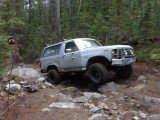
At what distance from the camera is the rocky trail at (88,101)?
8953 millimetres

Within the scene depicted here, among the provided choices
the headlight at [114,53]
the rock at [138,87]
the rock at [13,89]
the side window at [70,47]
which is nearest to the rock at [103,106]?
the rock at [138,87]

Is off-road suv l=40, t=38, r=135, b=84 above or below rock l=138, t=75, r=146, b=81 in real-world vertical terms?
above

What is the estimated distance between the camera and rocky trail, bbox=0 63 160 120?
29.4 feet

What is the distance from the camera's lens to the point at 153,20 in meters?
19.1

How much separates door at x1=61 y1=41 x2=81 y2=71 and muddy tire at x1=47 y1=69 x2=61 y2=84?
22.8 inches

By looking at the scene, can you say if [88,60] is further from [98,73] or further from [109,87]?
[109,87]

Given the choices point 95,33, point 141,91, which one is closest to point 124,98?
point 141,91

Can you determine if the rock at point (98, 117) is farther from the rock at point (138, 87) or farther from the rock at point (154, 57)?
Result: the rock at point (154, 57)

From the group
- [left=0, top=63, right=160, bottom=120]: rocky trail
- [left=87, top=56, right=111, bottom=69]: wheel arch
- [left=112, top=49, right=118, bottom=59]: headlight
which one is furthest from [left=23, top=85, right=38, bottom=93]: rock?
[left=112, top=49, right=118, bottom=59]: headlight

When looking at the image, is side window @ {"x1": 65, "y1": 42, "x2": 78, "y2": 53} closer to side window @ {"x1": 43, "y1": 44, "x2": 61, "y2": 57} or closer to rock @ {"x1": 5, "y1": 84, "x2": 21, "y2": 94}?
side window @ {"x1": 43, "y1": 44, "x2": 61, "y2": 57}

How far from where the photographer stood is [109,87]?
452 inches

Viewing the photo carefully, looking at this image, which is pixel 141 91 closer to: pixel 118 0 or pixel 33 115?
pixel 33 115

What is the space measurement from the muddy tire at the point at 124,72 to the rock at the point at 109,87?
3.98 feet

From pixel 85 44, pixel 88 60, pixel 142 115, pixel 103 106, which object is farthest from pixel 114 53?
pixel 142 115
